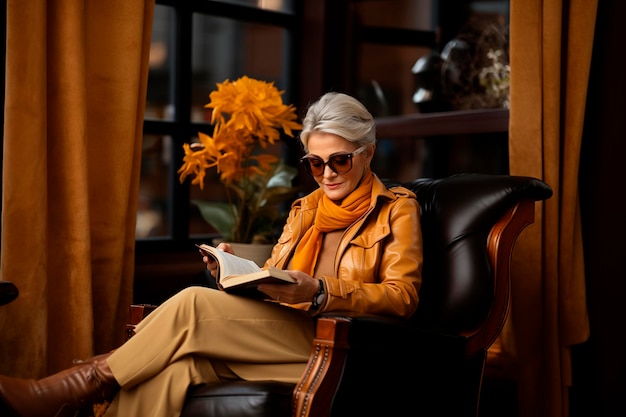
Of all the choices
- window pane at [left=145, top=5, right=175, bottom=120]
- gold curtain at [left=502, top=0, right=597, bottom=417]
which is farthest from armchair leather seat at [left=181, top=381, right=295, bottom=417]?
window pane at [left=145, top=5, right=175, bottom=120]

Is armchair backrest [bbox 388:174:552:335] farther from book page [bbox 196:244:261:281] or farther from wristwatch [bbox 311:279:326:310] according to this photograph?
book page [bbox 196:244:261:281]

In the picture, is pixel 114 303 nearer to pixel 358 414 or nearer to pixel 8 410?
pixel 8 410

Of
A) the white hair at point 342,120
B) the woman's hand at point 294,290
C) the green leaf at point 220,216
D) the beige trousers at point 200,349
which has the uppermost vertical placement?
the white hair at point 342,120

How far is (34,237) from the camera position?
7.77 feet

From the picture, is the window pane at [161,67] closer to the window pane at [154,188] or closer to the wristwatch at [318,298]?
the window pane at [154,188]

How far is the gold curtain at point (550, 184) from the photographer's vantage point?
2.61m

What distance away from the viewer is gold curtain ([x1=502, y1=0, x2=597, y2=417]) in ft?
8.56

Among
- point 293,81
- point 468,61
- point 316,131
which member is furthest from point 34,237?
point 468,61

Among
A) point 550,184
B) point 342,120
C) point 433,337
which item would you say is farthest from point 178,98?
point 433,337

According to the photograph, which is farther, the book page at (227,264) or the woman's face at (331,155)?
the woman's face at (331,155)

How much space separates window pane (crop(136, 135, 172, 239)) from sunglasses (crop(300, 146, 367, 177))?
3.80ft

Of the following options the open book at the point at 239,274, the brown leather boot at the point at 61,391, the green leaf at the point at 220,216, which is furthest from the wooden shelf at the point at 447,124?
the brown leather boot at the point at 61,391

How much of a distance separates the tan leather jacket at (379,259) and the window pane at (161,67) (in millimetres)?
1166

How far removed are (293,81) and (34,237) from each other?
1.65 metres
